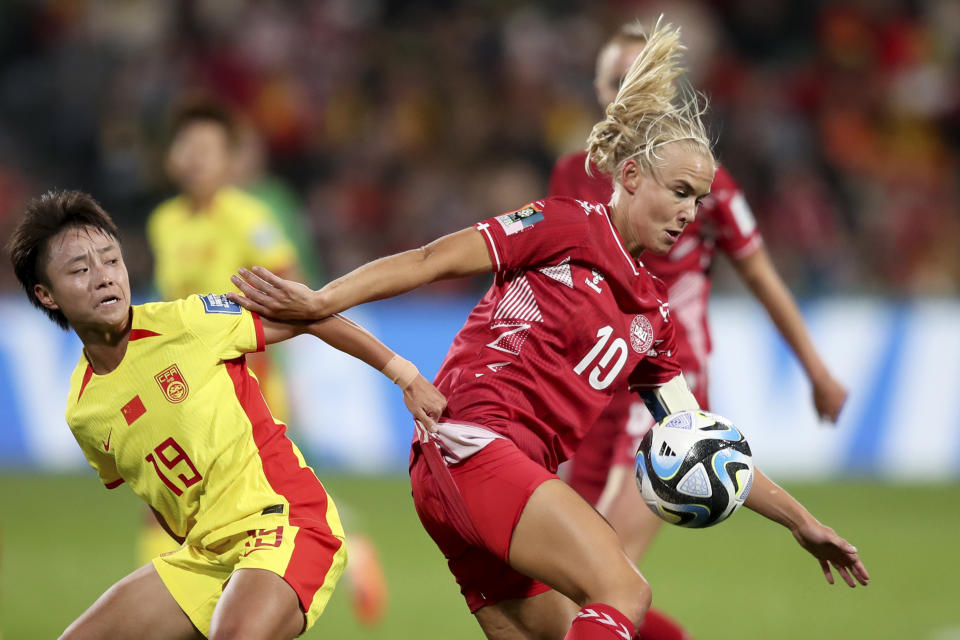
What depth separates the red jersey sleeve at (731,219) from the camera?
5.19 metres

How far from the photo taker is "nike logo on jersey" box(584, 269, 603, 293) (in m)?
3.81

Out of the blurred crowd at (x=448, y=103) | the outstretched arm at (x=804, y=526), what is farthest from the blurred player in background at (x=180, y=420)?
the blurred crowd at (x=448, y=103)

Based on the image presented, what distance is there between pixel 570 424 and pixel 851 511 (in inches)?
228

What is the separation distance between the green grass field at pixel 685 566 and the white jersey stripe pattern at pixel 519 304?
9.16 ft

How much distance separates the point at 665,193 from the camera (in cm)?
385

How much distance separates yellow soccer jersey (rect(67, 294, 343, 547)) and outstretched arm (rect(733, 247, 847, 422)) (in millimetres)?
2288

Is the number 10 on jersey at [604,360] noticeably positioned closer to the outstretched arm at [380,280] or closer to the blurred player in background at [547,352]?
the blurred player in background at [547,352]

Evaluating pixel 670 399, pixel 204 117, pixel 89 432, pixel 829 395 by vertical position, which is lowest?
pixel 829 395

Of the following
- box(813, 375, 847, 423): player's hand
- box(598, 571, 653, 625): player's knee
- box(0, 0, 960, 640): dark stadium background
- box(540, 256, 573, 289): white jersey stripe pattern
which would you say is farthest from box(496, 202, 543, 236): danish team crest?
box(0, 0, 960, 640): dark stadium background

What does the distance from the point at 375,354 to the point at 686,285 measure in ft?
6.35

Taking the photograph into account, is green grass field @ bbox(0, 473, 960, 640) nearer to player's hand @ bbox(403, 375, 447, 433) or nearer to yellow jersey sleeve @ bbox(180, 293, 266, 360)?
player's hand @ bbox(403, 375, 447, 433)

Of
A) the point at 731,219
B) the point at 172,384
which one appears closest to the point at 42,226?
the point at 172,384

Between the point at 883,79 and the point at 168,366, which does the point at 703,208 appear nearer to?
the point at 168,366

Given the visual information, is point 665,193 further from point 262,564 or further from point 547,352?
point 262,564
